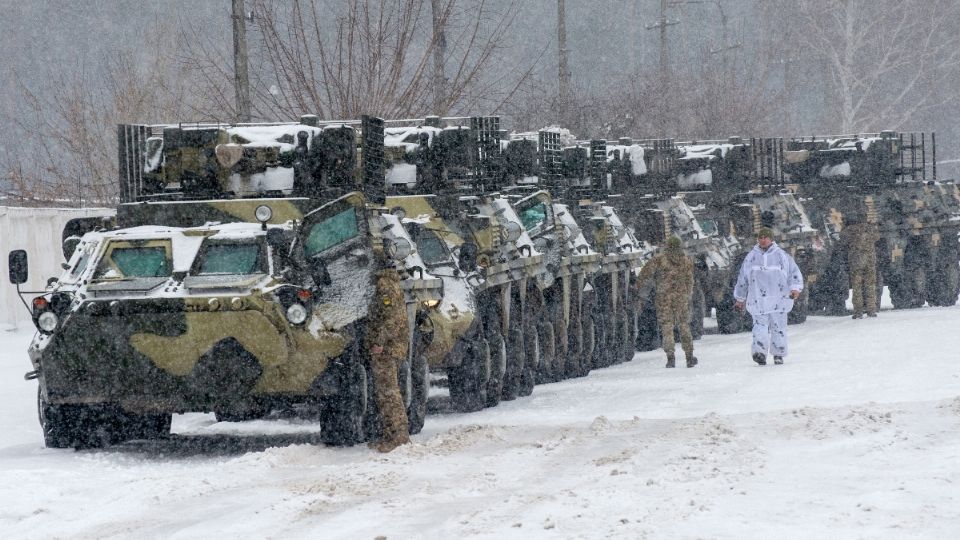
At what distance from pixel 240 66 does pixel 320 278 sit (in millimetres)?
10366

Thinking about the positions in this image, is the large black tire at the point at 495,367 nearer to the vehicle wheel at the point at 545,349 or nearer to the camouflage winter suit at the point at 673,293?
the vehicle wheel at the point at 545,349

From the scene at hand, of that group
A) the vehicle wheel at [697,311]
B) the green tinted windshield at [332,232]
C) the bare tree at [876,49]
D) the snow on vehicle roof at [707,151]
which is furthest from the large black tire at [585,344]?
the bare tree at [876,49]

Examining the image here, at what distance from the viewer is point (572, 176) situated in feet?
88.2

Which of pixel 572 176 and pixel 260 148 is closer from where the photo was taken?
pixel 260 148

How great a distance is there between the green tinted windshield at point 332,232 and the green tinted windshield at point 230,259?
0.44m

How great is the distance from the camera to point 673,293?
21750 mm

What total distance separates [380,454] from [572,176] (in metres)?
14.0

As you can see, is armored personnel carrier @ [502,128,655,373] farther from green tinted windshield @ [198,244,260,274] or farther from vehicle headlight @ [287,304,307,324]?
vehicle headlight @ [287,304,307,324]

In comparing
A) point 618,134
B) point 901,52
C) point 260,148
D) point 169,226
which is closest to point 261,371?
point 169,226

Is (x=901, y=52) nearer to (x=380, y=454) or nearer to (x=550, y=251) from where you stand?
(x=550, y=251)

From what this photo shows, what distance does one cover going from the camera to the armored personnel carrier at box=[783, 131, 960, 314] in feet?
110

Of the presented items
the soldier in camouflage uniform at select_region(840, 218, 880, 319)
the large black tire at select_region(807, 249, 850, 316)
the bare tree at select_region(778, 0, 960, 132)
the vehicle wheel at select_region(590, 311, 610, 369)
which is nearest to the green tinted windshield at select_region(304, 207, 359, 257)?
the vehicle wheel at select_region(590, 311, 610, 369)

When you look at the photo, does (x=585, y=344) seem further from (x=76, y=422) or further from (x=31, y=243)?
(x=31, y=243)

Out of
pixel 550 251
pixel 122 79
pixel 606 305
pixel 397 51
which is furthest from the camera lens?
pixel 122 79
